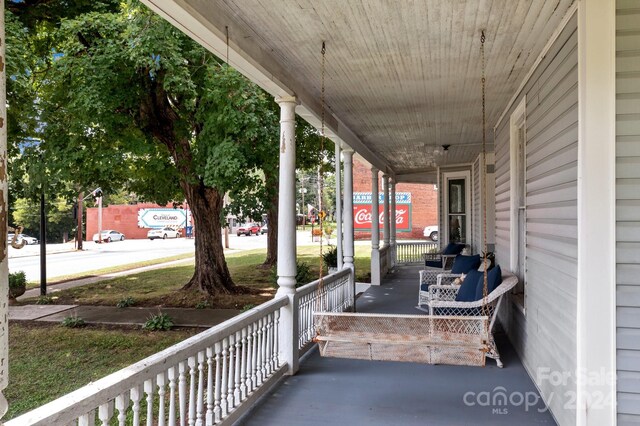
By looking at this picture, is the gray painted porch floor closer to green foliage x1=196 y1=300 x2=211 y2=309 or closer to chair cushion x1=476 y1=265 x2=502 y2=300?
chair cushion x1=476 y1=265 x2=502 y2=300

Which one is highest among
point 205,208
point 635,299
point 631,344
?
point 205,208

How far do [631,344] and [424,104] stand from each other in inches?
137

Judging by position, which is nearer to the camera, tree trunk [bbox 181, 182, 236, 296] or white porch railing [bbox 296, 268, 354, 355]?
white porch railing [bbox 296, 268, 354, 355]

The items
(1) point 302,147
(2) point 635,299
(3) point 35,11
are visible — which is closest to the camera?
(2) point 635,299

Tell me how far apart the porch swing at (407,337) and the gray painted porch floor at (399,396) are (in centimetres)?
28

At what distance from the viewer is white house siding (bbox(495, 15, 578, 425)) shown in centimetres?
263

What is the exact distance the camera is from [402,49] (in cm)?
347

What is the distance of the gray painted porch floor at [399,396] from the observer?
3.04m

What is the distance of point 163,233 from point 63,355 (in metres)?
33.4

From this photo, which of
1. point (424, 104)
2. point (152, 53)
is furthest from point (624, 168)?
point (152, 53)

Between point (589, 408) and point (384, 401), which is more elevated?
point (589, 408)

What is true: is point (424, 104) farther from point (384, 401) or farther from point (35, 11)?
point (35, 11)

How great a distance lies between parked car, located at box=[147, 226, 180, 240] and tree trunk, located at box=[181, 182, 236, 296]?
29941 mm

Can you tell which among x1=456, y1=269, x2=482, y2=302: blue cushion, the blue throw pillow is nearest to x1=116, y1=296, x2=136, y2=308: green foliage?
x1=456, y1=269, x2=482, y2=302: blue cushion
